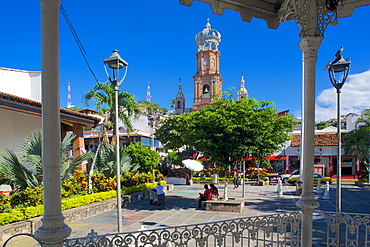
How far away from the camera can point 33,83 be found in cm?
2044

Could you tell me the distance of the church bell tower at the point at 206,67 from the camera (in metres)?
63.6

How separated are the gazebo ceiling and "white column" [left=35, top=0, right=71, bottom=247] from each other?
8.58 ft

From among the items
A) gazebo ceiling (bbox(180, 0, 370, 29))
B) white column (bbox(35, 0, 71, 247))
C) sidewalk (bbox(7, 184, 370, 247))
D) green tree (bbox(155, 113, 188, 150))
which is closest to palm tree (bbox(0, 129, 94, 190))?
Result: sidewalk (bbox(7, 184, 370, 247))

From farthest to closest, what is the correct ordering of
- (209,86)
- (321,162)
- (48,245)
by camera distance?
(209,86) < (321,162) < (48,245)

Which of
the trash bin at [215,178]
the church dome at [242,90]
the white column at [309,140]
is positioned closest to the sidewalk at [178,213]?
the white column at [309,140]

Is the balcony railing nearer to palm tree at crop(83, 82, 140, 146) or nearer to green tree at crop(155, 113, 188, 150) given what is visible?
palm tree at crop(83, 82, 140, 146)

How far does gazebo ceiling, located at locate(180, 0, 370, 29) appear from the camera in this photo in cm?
519

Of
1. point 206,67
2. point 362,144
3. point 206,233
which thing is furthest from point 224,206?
point 206,67

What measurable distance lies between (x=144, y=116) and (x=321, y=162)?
23504 mm

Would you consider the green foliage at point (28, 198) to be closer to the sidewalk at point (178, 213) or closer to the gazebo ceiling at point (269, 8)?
the sidewalk at point (178, 213)

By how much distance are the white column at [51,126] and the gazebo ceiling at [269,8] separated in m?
2.62

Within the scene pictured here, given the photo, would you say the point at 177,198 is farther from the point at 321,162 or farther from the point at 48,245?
the point at 321,162

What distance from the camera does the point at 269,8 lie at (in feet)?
18.7

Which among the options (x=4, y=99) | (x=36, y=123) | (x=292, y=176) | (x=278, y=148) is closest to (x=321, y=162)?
(x=292, y=176)
